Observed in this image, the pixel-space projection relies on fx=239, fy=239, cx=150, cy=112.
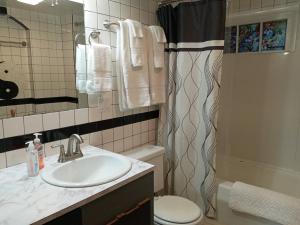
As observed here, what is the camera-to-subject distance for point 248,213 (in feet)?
5.87

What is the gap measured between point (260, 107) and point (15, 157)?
2.30m

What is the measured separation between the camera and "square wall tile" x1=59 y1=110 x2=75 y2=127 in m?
1.51

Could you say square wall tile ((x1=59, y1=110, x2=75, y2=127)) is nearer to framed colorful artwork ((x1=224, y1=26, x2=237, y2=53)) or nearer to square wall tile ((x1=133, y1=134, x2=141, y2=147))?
square wall tile ((x1=133, y1=134, x2=141, y2=147))

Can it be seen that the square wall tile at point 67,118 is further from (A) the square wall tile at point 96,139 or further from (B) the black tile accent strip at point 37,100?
(A) the square wall tile at point 96,139

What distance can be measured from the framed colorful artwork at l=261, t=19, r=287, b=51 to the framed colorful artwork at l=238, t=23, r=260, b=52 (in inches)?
2.5

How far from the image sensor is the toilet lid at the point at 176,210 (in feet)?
5.20

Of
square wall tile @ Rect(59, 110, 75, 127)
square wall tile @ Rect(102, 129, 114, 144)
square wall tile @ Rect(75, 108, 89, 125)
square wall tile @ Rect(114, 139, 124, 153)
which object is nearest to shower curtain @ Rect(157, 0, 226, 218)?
square wall tile @ Rect(114, 139, 124, 153)

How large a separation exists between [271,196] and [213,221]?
0.60 m

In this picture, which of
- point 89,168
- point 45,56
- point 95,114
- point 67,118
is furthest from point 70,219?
point 45,56

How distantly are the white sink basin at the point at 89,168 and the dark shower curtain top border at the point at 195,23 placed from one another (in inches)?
43.0

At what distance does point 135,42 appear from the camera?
173 cm

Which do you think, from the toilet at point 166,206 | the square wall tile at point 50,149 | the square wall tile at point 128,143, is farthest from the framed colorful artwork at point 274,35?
the square wall tile at point 50,149

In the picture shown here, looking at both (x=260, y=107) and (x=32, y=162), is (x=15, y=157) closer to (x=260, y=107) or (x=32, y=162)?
(x=32, y=162)

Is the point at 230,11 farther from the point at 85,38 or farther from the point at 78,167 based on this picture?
the point at 78,167
